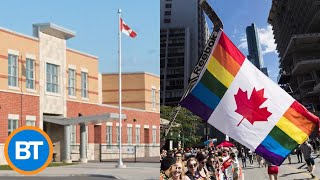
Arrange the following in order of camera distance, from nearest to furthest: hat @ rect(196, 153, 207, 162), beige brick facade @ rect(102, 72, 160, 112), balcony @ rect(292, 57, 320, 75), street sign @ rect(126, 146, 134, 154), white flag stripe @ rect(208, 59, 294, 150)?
beige brick facade @ rect(102, 72, 160, 112), street sign @ rect(126, 146, 134, 154), white flag stripe @ rect(208, 59, 294, 150), hat @ rect(196, 153, 207, 162), balcony @ rect(292, 57, 320, 75)

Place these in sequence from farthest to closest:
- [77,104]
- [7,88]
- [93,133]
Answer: [93,133] → [77,104] → [7,88]

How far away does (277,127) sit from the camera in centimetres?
498

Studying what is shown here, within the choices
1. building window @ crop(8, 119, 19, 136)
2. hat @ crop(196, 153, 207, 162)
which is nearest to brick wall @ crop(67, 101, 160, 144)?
building window @ crop(8, 119, 19, 136)

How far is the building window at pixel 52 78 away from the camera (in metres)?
3.36

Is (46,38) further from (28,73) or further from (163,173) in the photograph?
(163,173)

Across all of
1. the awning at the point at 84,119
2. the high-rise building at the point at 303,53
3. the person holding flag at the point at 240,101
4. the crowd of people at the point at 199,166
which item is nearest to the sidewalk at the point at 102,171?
the crowd of people at the point at 199,166

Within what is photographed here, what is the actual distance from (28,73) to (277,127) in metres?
2.55

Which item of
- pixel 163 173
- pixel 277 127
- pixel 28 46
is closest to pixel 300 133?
pixel 277 127

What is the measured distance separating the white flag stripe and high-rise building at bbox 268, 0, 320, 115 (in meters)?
66.7

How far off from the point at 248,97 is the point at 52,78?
5.84 ft

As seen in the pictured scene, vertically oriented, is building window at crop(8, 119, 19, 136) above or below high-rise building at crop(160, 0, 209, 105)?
below

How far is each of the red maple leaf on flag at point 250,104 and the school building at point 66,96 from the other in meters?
0.90

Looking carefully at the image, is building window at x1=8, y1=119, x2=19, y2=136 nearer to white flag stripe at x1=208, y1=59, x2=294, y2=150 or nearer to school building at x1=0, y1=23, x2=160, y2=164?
school building at x1=0, y1=23, x2=160, y2=164

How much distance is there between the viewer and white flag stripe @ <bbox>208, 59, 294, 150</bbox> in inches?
179
